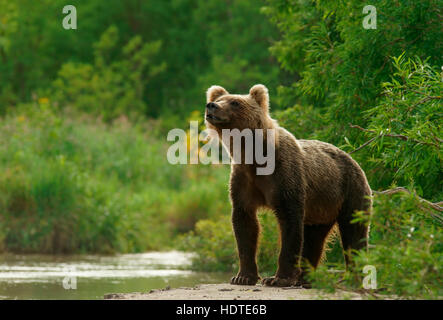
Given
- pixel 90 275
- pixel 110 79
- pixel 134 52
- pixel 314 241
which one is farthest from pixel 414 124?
pixel 134 52

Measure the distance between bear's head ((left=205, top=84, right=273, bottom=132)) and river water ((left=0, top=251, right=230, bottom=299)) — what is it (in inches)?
159

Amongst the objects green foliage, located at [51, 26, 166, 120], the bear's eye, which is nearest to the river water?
the bear's eye

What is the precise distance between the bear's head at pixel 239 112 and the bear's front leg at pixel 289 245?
0.78 m

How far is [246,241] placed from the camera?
6977 millimetres

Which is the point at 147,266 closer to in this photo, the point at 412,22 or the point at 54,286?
the point at 54,286

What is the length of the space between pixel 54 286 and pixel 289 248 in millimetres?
5364

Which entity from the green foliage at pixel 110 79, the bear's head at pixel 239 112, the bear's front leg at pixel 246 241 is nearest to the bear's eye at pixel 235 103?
the bear's head at pixel 239 112

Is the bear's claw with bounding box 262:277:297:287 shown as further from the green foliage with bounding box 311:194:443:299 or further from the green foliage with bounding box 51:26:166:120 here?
the green foliage with bounding box 51:26:166:120

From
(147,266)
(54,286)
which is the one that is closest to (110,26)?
(147,266)

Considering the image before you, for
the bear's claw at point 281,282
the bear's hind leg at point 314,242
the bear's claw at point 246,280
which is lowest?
the bear's claw at point 246,280

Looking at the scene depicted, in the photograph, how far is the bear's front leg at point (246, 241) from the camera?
6.95 m

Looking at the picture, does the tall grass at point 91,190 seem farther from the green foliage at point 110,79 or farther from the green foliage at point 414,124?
the green foliage at point 110,79

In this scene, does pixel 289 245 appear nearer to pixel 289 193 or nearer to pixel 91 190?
pixel 289 193

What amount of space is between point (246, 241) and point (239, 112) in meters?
1.14
